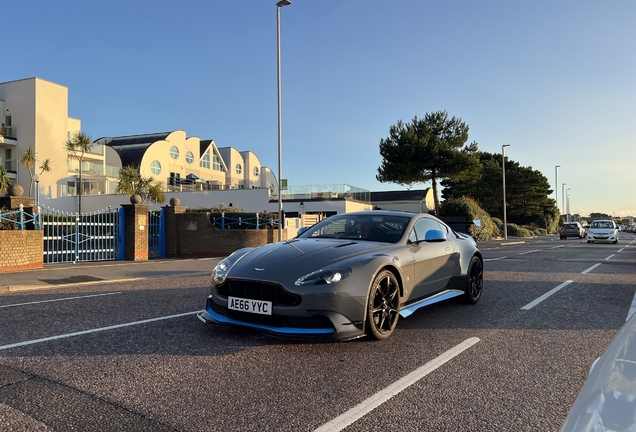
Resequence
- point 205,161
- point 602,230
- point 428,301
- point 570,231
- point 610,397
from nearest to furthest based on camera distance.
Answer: point 610,397 < point 428,301 < point 602,230 < point 570,231 < point 205,161

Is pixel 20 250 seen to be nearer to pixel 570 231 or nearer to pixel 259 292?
pixel 259 292

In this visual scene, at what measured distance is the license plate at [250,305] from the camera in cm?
415

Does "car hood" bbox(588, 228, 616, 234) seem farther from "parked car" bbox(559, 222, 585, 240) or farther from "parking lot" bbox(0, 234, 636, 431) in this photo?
"parking lot" bbox(0, 234, 636, 431)

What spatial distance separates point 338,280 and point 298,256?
1.96 feet

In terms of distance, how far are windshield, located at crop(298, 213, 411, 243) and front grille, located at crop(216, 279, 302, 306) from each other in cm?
166

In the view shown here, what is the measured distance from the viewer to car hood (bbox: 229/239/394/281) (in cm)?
434

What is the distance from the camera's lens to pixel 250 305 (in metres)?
4.25

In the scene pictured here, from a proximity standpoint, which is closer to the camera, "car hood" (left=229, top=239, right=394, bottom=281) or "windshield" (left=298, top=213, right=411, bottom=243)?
"car hood" (left=229, top=239, right=394, bottom=281)

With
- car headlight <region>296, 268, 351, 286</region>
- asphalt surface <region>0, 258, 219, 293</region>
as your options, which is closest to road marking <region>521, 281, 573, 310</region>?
car headlight <region>296, 268, 351, 286</region>

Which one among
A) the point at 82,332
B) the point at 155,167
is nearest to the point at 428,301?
the point at 82,332

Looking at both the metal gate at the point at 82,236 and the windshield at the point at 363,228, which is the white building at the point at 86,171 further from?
the windshield at the point at 363,228

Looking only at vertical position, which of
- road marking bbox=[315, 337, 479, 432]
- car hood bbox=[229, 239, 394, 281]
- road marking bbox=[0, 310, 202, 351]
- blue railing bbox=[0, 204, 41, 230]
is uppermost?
blue railing bbox=[0, 204, 41, 230]

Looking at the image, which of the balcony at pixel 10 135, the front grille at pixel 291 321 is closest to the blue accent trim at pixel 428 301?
the front grille at pixel 291 321

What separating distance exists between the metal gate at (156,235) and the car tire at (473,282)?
46.3ft
